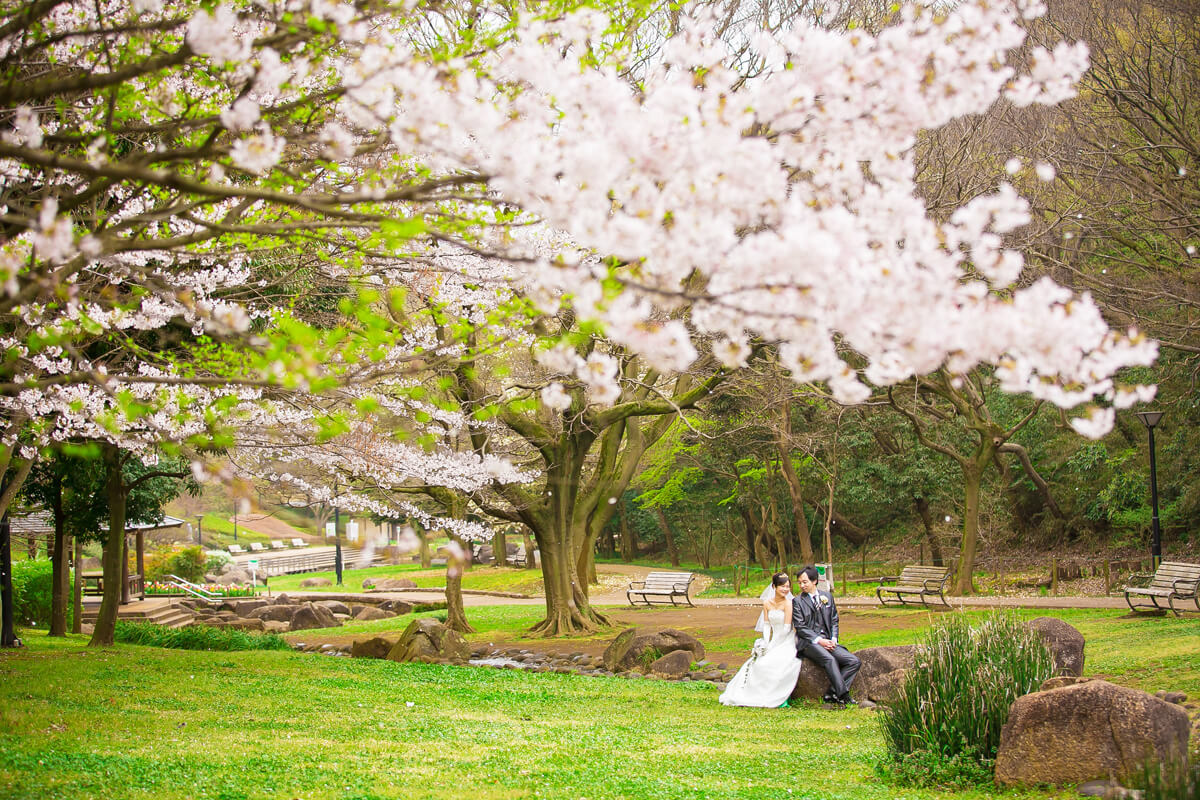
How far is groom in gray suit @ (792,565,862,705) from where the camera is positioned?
9656 millimetres

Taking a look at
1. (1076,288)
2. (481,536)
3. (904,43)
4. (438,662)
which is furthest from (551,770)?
(1076,288)

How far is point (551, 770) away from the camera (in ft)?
20.8

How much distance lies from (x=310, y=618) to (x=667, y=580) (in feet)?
29.8

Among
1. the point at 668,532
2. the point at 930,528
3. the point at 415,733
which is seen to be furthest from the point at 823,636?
the point at 668,532

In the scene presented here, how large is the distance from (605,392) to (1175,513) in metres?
26.1

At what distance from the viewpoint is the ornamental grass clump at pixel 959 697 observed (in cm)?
641

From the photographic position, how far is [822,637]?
9.88 metres

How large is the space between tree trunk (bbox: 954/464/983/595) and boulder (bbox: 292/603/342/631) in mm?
15035

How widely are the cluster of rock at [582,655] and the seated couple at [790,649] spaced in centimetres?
232

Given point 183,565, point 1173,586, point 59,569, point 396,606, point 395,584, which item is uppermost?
point 59,569

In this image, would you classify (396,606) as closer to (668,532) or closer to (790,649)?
(668,532)

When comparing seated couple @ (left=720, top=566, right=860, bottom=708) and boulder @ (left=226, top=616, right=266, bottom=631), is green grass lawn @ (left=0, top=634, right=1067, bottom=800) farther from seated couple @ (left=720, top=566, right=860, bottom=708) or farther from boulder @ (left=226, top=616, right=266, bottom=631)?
boulder @ (left=226, top=616, right=266, bottom=631)

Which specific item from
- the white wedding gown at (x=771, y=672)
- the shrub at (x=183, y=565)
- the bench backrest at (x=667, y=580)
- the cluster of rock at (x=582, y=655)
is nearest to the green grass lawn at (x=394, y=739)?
the white wedding gown at (x=771, y=672)

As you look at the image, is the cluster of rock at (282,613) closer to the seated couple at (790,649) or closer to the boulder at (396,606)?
the boulder at (396,606)
